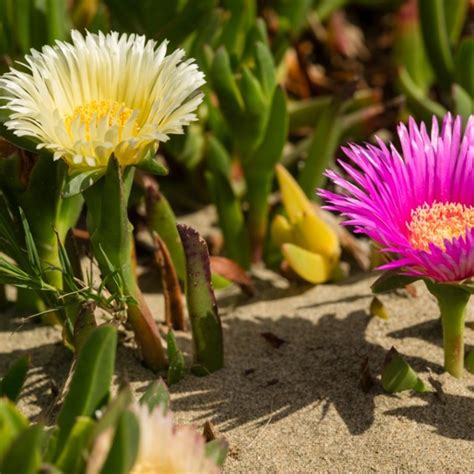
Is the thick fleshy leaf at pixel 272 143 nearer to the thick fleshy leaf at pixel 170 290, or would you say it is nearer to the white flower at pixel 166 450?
the thick fleshy leaf at pixel 170 290

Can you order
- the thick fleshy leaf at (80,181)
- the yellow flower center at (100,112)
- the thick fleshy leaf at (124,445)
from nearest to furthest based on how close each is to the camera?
the thick fleshy leaf at (124,445), the thick fleshy leaf at (80,181), the yellow flower center at (100,112)

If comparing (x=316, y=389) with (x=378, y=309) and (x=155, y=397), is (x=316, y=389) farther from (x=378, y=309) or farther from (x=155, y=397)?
(x=155, y=397)

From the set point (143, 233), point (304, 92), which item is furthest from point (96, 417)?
point (304, 92)

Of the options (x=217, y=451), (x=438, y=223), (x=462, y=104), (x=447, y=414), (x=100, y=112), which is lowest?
(x=447, y=414)

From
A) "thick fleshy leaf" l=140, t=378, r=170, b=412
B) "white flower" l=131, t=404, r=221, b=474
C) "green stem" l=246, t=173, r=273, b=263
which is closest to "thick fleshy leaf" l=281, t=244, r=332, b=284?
"green stem" l=246, t=173, r=273, b=263

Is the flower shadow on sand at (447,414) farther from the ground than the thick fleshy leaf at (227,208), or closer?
closer

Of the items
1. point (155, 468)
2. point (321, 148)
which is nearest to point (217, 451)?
point (155, 468)

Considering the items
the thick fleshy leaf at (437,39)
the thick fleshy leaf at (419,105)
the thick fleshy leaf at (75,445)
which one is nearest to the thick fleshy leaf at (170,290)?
the thick fleshy leaf at (75,445)

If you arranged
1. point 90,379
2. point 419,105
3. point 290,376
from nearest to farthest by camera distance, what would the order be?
point 90,379 → point 290,376 → point 419,105
